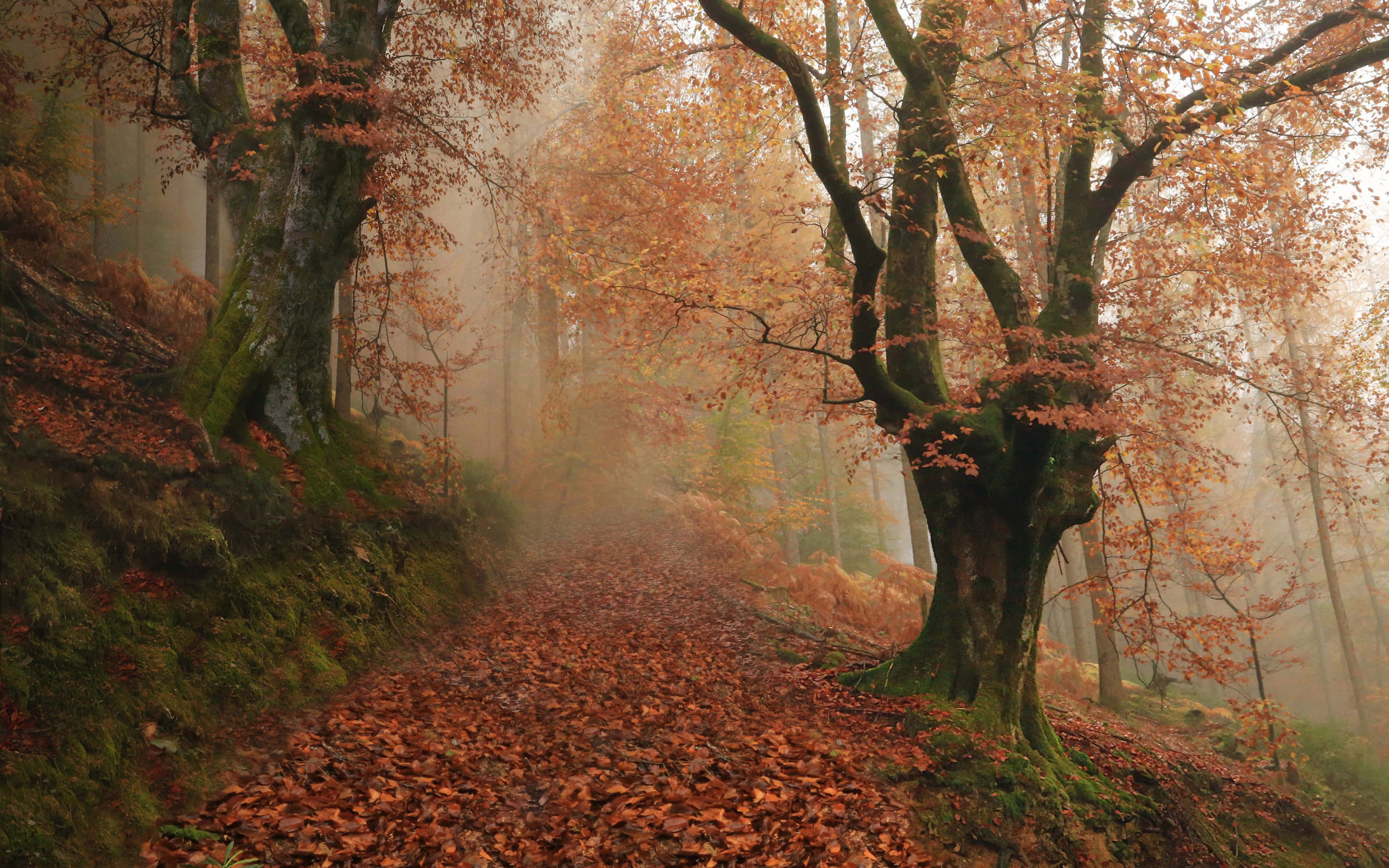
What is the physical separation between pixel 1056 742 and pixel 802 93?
6340 millimetres

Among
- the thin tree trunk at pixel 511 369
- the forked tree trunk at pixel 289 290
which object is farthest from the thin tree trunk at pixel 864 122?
the thin tree trunk at pixel 511 369

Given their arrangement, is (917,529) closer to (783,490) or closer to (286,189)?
(783,490)

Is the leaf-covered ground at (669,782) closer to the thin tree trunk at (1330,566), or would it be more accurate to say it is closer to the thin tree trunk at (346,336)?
the thin tree trunk at (346,336)

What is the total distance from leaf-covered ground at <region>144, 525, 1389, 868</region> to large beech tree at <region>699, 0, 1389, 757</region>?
0.85m

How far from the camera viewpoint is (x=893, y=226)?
24.1 ft

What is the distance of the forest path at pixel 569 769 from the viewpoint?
3945mm

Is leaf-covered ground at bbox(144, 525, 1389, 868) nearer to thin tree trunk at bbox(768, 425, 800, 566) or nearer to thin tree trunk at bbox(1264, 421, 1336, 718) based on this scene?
thin tree trunk at bbox(768, 425, 800, 566)

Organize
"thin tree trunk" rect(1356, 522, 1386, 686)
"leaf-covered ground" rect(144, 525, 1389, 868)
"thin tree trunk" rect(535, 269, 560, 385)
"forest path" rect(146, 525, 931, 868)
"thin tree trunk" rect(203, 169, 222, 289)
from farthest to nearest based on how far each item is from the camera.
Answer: "thin tree trunk" rect(1356, 522, 1386, 686)
"thin tree trunk" rect(535, 269, 560, 385)
"thin tree trunk" rect(203, 169, 222, 289)
"leaf-covered ground" rect(144, 525, 1389, 868)
"forest path" rect(146, 525, 931, 868)

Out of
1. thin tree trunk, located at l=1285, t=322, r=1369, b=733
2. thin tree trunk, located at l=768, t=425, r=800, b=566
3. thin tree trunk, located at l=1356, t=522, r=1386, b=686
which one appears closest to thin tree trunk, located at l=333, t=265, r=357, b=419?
thin tree trunk, located at l=768, t=425, r=800, b=566

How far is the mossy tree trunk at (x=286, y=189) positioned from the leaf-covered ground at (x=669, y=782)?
3366 millimetres

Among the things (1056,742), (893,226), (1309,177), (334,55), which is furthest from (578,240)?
(1309,177)

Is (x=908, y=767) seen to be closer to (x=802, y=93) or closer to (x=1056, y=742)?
(x=1056, y=742)

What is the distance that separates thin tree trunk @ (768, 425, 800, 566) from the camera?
18.5m

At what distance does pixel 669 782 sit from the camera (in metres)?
4.97
